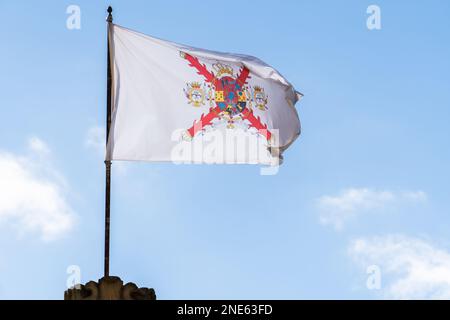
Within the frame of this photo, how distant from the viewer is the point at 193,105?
60.7 ft

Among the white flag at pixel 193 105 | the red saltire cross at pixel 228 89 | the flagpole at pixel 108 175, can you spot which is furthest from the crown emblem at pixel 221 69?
the flagpole at pixel 108 175

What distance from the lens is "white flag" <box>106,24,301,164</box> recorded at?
17.8 meters

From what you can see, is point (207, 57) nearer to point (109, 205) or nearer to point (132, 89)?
point (132, 89)

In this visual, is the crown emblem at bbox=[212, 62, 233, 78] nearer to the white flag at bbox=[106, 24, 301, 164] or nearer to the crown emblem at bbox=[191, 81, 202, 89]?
the white flag at bbox=[106, 24, 301, 164]

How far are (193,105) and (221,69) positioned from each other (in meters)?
1.18

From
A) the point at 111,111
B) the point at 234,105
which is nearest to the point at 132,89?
the point at 111,111

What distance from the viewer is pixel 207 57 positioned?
1914 cm

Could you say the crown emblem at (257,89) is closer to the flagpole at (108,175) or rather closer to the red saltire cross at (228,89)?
the red saltire cross at (228,89)

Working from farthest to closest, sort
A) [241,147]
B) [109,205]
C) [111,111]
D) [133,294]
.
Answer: [241,147] → [111,111] → [109,205] → [133,294]

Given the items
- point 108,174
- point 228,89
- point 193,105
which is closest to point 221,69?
point 228,89

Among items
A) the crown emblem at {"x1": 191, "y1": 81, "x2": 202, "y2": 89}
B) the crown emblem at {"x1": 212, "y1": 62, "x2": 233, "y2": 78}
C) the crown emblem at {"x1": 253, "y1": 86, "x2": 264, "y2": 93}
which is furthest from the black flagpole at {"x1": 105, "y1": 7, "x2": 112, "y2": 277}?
the crown emblem at {"x1": 253, "y1": 86, "x2": 264, "y2": 93}
